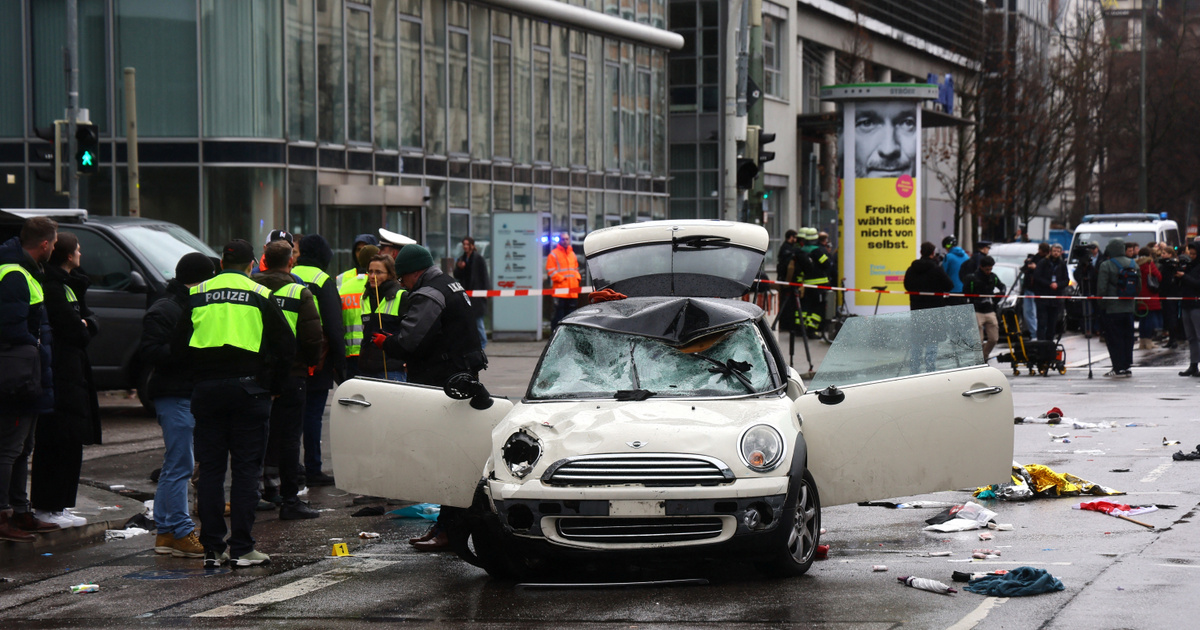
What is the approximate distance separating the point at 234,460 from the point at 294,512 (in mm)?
1781

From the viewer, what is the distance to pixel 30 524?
9562 millimetres

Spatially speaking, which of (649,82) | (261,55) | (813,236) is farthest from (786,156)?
(261,55)

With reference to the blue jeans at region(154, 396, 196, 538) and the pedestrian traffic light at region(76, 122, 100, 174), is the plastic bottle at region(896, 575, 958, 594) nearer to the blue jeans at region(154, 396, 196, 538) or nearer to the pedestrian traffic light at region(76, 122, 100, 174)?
the blue jeans at region(154, 396, 196, 538)

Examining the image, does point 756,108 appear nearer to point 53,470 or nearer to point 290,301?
point 290,301

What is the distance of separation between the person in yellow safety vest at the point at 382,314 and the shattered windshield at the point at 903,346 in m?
3.02

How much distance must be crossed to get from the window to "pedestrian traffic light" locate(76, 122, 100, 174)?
28.4 meters

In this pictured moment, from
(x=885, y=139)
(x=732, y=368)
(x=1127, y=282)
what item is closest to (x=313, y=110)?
(x=885, y=139)

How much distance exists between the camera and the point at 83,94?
25.2m

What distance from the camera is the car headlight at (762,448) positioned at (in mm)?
7398

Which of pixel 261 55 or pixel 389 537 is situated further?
pixel 261 55

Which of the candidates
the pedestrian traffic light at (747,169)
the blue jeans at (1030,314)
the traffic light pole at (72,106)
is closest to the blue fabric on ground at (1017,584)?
the pedestrian traffic light at (747,169)

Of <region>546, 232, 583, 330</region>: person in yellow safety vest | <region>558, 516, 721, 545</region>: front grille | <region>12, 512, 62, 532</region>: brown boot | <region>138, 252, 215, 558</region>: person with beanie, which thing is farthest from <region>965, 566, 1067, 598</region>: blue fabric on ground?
<region>546, 232, 583, 330</region>: person in yellow safety vest

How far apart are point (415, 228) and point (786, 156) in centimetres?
2044

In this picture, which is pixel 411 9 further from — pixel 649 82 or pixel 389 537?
pixel 389 537
